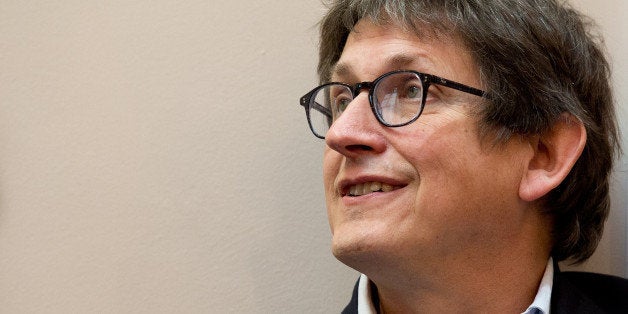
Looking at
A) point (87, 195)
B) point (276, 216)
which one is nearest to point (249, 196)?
point (276, 216)

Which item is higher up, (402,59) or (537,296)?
(402,59)

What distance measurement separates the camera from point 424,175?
1.19 meters

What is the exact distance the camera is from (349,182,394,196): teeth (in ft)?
4.01

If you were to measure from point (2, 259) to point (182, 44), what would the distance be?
0.60 m

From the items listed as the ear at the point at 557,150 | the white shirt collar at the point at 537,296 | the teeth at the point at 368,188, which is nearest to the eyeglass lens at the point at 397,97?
the teeth at the point at 368,188

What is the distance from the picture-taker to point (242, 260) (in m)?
1.61

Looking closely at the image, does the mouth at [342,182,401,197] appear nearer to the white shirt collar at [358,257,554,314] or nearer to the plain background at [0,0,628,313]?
the white shirt collar at [358,257,554,314]

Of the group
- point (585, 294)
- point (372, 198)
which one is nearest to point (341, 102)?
point (372, 198)

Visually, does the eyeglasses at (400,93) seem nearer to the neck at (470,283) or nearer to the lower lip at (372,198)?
the lower lip at (372,198)

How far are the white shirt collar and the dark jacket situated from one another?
0.01m

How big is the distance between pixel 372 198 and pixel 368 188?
0.03 m

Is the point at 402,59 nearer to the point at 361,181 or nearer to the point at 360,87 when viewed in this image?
the point at 360,87

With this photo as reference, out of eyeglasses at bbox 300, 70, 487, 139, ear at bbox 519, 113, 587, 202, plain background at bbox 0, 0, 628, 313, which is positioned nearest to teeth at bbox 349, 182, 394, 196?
eyeglasses at bbox 300, 70, 487, 139

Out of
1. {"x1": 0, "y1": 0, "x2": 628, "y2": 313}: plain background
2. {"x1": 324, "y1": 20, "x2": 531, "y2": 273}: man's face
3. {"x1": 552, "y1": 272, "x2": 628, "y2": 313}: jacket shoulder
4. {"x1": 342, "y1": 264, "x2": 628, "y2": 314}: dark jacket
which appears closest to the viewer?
{"x1": 324, "y1": 20, "x2": 531, "y2": 273}: man's face
